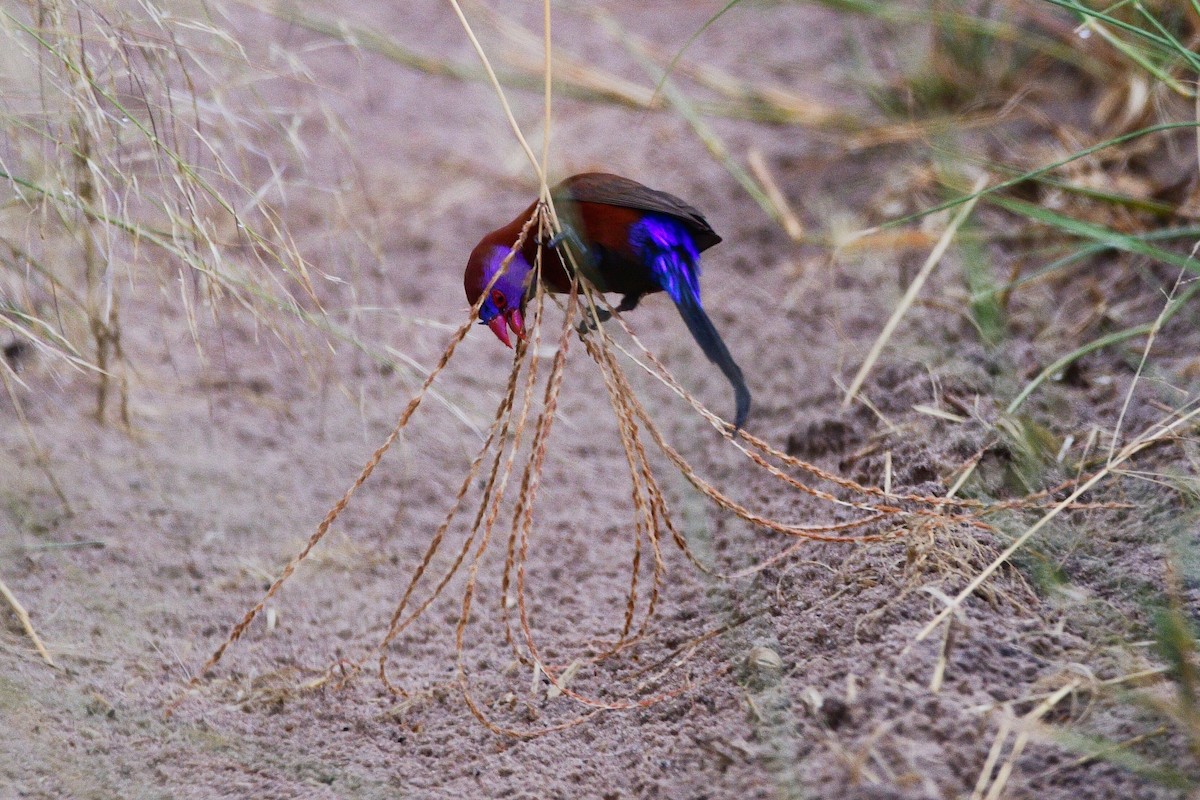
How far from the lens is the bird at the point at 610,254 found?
143 cm

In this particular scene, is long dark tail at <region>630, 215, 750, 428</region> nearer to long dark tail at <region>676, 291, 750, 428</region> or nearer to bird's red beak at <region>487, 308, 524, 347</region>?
long dark tail at <region>676, 291, 750, 428</region>

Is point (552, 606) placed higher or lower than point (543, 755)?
higher

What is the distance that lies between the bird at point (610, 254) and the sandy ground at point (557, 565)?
36cm

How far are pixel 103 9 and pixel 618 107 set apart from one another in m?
2.08

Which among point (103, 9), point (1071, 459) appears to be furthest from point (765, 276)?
point (103, 9)

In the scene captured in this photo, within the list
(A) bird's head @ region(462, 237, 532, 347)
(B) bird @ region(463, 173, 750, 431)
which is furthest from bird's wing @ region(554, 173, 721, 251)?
(A) bird's head @ region(462, 237, 532, 347)

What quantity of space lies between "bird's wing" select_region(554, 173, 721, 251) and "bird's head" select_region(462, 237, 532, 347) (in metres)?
0.12

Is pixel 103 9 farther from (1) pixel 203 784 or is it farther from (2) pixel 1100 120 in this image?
(2) pixel 1100 120

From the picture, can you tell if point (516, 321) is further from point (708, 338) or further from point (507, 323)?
point (708, 338)

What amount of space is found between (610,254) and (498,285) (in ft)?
0.50

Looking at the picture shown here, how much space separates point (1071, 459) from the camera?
1.74 meters

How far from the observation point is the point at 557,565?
1906 mm

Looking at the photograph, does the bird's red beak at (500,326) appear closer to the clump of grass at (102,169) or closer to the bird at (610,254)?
→ the bird at (610,254)

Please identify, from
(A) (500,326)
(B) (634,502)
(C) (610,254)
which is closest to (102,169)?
(A) (500,326)
